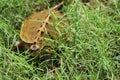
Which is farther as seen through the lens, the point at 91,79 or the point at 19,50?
the point at 19,50

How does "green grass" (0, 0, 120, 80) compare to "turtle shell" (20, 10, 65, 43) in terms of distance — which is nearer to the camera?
"green grass" (0, 0, 120, 80)

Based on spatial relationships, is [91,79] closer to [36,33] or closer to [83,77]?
[83,77]

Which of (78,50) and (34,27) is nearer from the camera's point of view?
(78,50)

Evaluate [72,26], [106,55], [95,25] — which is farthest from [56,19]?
[106,55]

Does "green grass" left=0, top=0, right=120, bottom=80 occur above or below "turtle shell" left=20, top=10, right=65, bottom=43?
below

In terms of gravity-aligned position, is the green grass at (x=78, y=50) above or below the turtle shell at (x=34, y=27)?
below

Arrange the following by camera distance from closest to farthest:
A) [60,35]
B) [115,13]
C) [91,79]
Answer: [91,79]
[60,35]
[115,13]

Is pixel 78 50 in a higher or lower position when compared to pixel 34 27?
lower

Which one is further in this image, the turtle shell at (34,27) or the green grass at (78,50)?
the turtle shell at (34,27)
